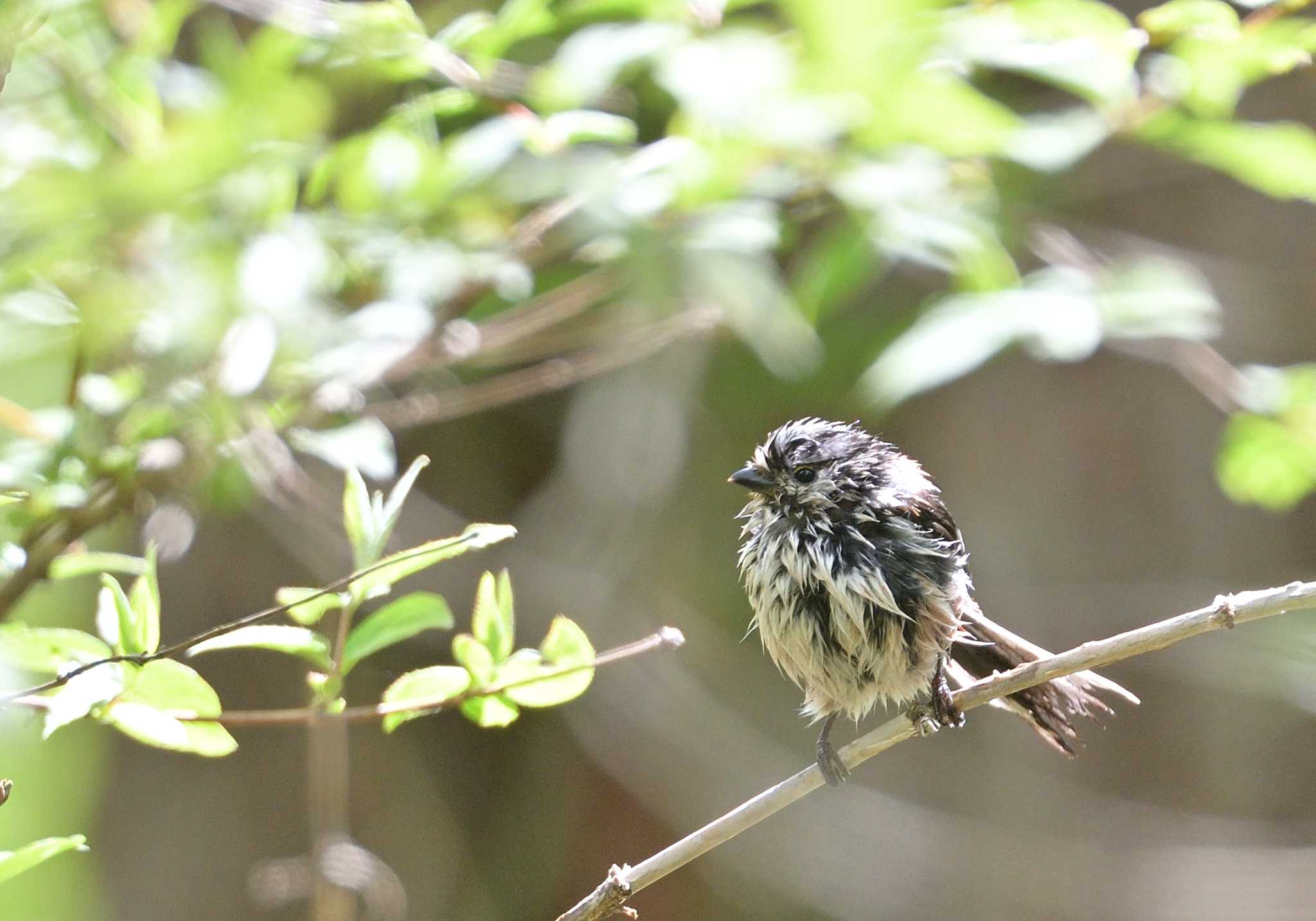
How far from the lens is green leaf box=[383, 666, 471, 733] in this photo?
2.00 metres

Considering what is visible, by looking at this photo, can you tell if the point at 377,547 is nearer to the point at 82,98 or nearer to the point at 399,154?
the point at 399,154

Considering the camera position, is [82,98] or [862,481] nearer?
[82,98]

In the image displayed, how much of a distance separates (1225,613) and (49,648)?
1.95 meters

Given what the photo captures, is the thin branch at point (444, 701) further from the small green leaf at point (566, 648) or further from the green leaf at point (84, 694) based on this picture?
the green leaf at point (84, 694)

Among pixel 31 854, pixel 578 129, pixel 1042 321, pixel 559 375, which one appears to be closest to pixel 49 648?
pixel 31 854

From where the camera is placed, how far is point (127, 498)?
8.75 ft

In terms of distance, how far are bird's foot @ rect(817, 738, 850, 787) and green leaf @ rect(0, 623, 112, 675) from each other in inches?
59.2

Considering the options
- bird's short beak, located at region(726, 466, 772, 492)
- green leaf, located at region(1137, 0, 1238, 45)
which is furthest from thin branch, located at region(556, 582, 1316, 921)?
bird's short beak, located at region(726, 466, 772, 492)

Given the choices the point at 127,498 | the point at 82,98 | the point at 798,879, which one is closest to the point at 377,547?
the point at 127,498

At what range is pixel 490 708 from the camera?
2076mm

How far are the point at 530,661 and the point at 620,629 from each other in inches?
164

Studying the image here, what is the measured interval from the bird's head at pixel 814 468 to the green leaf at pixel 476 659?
1.60 metres

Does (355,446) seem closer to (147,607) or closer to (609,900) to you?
(147,607)

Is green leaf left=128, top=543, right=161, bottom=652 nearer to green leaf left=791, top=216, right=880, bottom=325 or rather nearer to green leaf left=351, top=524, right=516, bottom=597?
green leaf left=351, top=524, right=516, bottom=597
